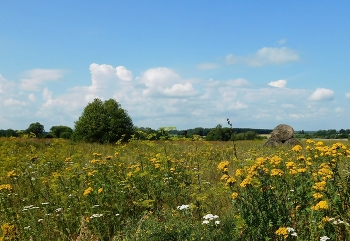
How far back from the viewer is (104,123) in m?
28.4

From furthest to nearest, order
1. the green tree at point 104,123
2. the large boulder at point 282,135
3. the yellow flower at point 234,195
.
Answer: the green tree at point 104,123, the large boulder at point 282,135, the yellow flower at point 234,195

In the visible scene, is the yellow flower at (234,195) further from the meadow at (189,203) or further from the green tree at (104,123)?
the green tree at (104,123)

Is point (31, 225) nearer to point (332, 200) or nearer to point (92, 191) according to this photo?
point (92, 191)

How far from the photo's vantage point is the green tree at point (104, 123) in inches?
1097

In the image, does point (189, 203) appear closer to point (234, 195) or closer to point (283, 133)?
point (234, 195)

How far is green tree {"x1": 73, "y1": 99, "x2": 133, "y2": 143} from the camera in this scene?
91.4ft

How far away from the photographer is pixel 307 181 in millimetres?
4285

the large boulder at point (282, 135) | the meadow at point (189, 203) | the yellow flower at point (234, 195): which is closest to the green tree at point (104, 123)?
the large boulder at point (282, 135)

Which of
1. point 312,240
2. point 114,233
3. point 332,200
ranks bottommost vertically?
point 114,233

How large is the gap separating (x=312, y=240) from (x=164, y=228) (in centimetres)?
178

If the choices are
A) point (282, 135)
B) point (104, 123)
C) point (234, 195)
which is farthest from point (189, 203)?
point (104, 123)

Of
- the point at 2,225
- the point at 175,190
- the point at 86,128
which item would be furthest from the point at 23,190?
the point at 86,128

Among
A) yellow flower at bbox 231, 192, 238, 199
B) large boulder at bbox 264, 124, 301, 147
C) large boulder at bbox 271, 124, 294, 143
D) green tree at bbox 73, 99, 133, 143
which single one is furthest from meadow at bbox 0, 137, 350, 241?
green tree at bbox 73, 99, 133, 143

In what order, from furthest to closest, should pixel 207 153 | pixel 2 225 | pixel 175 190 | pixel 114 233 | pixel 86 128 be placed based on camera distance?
pixel 86 128 → pixel 207 153 → pixel 175 190 → pixel 2 225 → pixel 114 233
